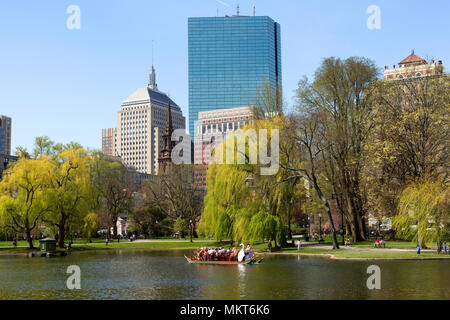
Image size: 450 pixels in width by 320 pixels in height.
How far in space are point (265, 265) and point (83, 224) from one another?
120 feet

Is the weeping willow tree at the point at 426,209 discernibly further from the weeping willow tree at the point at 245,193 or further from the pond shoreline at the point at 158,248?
the weeping willow tree at the point at 245,193

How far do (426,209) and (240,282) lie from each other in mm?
18730

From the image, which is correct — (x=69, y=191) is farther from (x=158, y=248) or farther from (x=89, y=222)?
(x=158, y=248)

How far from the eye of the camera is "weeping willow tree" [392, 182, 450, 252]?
3725 cm

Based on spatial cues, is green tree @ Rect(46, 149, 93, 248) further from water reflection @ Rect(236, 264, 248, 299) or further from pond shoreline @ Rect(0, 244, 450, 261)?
water reflection @ Rect(236, 264, 248, 299)

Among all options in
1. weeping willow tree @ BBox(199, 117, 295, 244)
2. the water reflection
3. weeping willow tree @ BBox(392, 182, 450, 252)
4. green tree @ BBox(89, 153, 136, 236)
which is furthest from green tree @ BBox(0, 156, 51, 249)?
weeping willow tree @ BBox(392, 182, 450, 252)

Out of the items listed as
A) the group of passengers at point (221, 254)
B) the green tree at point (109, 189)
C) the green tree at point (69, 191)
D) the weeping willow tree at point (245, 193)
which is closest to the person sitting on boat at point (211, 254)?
the group of passengers at point (221, 254)

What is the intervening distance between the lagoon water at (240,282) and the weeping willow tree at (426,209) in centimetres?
355

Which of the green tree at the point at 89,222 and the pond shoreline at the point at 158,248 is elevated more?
the green tree at the point at 89,222

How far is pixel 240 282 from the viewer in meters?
26.7

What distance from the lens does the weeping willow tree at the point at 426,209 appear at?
3725cm

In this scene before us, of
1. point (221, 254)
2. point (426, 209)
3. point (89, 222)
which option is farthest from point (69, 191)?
point (426, 209)
